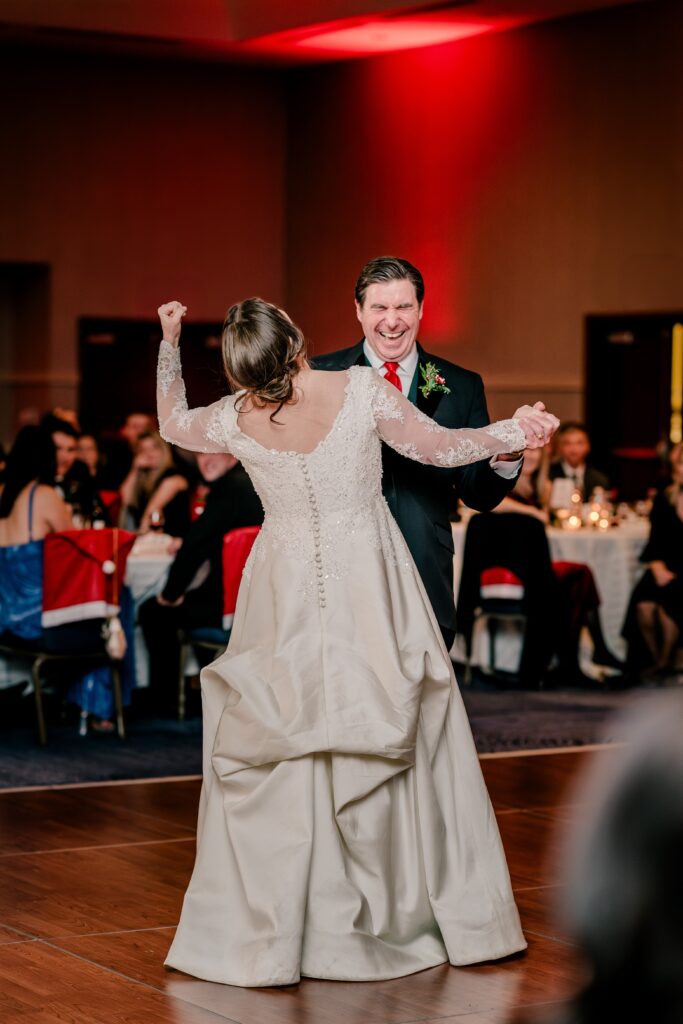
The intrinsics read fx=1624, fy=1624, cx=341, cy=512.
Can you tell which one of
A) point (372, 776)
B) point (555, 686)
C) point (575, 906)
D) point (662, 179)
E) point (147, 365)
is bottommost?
point (555, 686)

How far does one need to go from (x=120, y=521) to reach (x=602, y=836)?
27.1 ft

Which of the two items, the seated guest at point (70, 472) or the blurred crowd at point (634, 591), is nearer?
the seated guest at point (70, 472)

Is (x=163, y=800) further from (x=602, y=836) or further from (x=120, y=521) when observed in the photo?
(x=602, y=836)

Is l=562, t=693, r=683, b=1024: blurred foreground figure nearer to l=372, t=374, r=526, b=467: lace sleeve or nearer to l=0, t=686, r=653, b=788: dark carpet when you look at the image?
l=372, t=374, r=526, b=467: lace sleeve

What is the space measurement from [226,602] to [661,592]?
248 centimetres

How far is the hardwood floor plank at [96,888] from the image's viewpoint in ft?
13.3

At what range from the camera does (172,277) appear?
14.2 meters

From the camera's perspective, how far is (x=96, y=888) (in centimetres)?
439

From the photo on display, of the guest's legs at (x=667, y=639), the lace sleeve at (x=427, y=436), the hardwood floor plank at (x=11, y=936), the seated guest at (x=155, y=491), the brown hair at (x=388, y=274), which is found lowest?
the hardwood floor plank at (x=11, y=936)

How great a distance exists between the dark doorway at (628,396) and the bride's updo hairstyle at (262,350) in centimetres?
852

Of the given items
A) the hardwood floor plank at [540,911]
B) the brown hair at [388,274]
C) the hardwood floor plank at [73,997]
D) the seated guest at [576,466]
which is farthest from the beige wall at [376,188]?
the hardwood floor plank at [73,997]

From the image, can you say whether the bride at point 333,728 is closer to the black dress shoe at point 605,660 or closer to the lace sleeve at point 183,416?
the lace sleeve at point 183,416

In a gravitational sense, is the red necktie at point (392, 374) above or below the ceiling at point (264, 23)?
below

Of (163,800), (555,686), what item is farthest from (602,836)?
(555,686)
